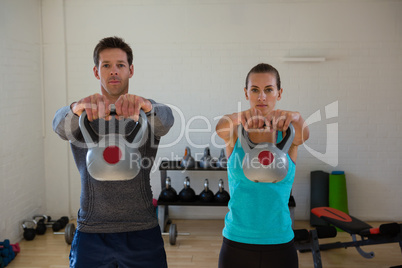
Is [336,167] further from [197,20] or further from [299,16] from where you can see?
[197,20]

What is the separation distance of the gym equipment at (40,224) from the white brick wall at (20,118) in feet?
0.33

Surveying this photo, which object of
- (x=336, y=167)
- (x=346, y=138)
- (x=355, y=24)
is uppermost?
(x=355, y=24)

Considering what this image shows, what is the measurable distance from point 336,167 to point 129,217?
424 cm

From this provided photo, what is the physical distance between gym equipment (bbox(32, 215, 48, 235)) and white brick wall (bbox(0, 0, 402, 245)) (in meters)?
0.44

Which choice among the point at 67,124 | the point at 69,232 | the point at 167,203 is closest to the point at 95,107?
the point at 67,124

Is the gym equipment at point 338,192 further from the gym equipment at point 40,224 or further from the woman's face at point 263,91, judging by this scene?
the woman's face at point 263,91

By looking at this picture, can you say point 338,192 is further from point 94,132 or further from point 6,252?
point 94,132

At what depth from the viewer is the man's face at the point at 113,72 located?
200 cm

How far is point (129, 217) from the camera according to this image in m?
1.97

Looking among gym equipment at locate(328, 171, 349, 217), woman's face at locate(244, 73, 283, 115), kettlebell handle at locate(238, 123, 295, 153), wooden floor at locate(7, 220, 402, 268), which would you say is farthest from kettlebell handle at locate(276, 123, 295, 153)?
gym equipment at locate(328, 171, 349, 217)

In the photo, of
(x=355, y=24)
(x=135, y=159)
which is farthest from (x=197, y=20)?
(x=135, y=159)

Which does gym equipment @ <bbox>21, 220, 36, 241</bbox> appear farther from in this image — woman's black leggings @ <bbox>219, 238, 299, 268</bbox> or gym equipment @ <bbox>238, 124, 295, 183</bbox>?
gym equipment @ <bbox>238, 124, 295, 183</bbox>

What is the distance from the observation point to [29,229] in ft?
16.3

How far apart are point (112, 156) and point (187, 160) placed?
388cm
